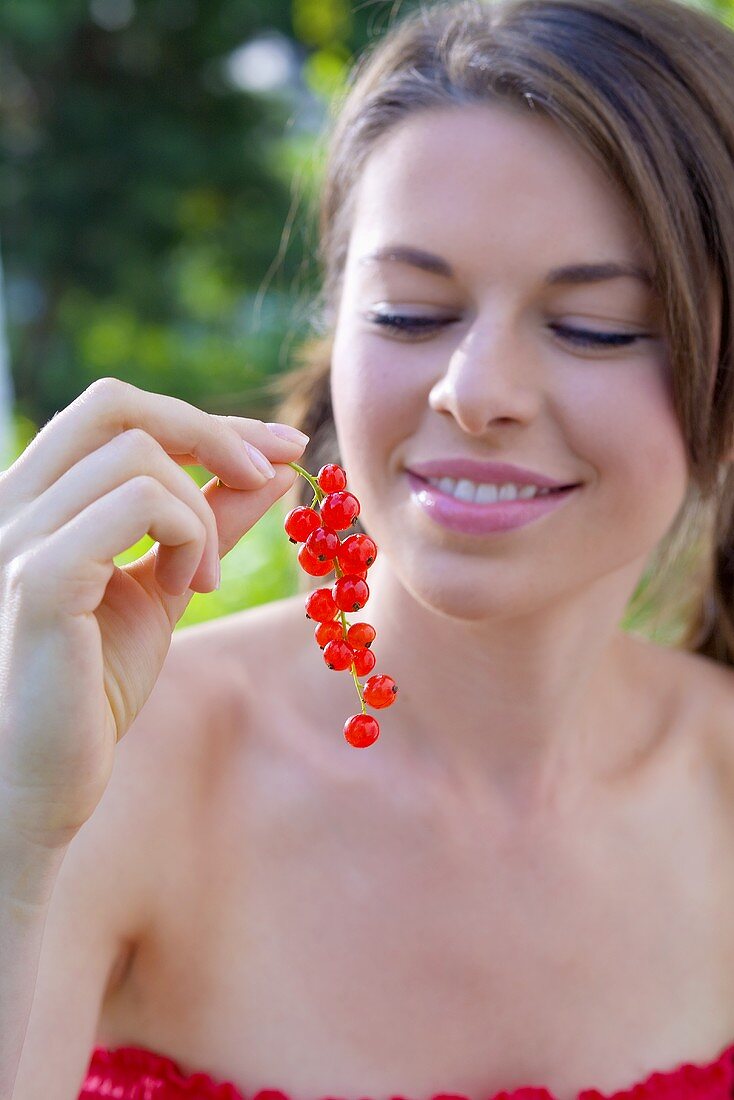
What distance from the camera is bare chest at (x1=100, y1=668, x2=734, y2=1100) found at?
189 centimetres

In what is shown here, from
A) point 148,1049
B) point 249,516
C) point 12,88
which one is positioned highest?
point 12,88

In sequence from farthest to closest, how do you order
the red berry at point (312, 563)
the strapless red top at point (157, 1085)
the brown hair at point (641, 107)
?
the strapless red top at point (157, 1085)
the brown hair at point (641, 107)
the red berry at point (312, 563)

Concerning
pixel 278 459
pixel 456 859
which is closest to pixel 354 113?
pixel 278 459

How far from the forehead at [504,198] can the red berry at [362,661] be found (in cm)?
60

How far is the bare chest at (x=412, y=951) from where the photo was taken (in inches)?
74.4

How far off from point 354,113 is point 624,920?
1.38 metres

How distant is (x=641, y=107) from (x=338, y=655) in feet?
3.04

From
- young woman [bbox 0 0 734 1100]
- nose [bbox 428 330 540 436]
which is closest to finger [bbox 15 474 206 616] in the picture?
young woman [bbox 0 0 734 1100]

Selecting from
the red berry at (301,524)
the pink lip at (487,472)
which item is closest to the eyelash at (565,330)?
the pink lip at (487,472)

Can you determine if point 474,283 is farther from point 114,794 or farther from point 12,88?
point 12,88

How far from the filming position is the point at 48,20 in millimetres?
12766

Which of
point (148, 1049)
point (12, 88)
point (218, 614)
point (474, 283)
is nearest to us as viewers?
point (474, 283)

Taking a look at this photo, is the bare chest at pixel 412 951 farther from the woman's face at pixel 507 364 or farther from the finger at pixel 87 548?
the finger at pixel 87 548

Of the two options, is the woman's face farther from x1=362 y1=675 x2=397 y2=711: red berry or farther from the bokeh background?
the bokeh background
